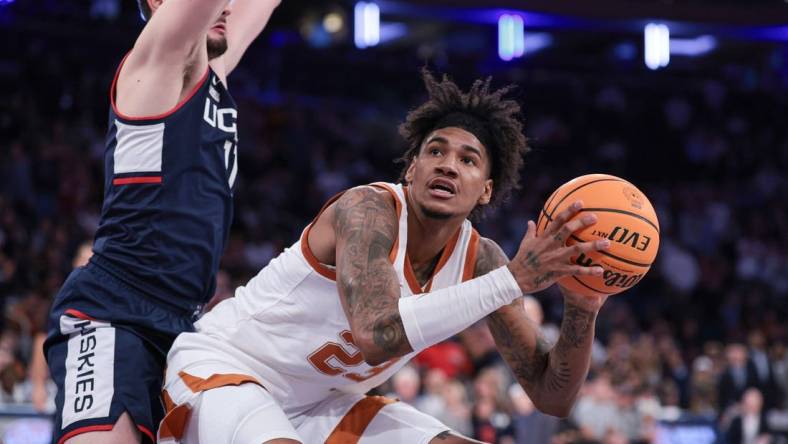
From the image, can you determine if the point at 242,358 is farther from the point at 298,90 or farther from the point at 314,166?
the point at 298,90

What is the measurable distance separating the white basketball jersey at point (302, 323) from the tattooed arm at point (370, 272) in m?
0.10

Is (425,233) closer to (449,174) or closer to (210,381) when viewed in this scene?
(449,174)

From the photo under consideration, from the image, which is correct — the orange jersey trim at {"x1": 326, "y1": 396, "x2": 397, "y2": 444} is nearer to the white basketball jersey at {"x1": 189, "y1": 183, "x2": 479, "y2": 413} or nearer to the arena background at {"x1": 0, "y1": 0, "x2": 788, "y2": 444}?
the white basketball jersey at {"x1": 189, "y1": 183, "x2": 479, "y2": 413}

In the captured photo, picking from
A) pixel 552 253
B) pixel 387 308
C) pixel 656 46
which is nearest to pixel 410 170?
pixel 387 308

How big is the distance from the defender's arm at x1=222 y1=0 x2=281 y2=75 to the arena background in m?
4.09

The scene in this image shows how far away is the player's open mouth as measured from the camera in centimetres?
375

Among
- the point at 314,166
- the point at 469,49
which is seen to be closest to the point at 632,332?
the point at 314,166

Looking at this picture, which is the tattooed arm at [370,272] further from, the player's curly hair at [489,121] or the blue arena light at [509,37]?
the blue arena light at [509,37]

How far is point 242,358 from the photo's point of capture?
12.8 ft

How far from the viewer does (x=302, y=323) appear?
389cm

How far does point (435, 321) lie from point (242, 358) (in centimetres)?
88

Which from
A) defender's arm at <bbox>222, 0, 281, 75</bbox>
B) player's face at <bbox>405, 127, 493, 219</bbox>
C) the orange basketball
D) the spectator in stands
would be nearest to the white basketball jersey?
player's face at <bbox>405, 127, 493, 219</bbox>

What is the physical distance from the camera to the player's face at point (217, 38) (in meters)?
4.09

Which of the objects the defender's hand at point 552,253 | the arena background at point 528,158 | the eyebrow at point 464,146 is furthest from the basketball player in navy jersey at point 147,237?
the arena background at point 528,158
